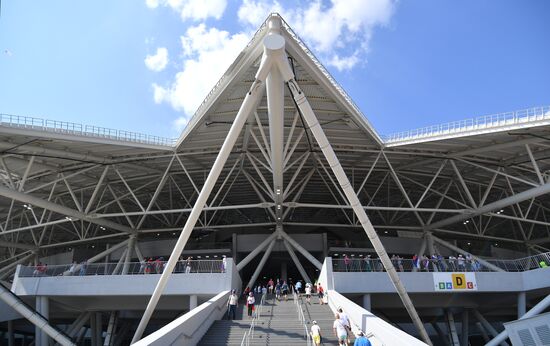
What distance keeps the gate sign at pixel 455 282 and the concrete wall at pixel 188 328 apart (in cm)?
1638

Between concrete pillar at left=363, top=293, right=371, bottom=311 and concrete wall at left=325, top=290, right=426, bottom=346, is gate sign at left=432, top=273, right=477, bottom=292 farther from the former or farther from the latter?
concrete wall at left=325, top=290, right=426, bottom=346

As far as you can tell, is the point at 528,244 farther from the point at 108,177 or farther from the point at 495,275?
the point at 108,177

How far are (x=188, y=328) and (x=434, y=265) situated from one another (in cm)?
2172

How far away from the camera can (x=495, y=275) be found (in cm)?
3080

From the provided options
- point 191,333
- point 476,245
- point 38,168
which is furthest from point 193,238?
point 191,333

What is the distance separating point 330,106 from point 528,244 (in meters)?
41.1

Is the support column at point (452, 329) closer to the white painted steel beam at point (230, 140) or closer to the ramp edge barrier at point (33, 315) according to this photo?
the white painted steel beam at point (230, 140)

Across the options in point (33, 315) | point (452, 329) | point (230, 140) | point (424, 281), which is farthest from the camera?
point (452, 329)

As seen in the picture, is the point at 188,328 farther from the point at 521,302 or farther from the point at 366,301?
the point at 521,302

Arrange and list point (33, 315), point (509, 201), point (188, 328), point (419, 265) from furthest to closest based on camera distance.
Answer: point (509, 201), point (419, 265), point (33, 315), point (188, 328)

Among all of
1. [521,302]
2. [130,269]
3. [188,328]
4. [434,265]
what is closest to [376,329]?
[188,328]

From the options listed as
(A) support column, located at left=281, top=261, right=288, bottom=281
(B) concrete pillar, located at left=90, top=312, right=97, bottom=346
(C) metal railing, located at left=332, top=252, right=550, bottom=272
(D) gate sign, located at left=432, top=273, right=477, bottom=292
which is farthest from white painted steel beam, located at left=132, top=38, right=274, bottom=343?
(A) support column, located at left=281, top=261, right=288, bottom=281

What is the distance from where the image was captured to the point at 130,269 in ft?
98.6

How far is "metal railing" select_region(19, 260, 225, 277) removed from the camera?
1115 inches
